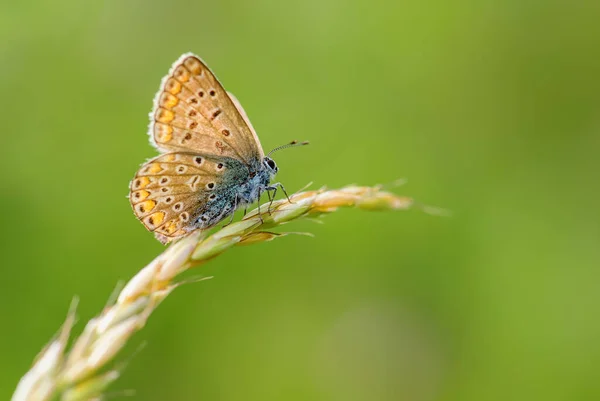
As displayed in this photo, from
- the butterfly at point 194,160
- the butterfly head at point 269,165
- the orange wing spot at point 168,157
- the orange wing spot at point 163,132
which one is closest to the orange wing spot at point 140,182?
the butterfly at point 194,160

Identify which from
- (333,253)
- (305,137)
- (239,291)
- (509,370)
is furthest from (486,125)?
(239,291)

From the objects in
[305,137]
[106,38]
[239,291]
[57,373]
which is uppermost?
[106,38]

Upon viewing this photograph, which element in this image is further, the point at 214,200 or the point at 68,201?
the point at 68,201

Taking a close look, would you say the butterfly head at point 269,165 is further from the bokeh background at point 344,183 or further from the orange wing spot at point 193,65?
the bokeh background at point 344,183

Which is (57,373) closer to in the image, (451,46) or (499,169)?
(499,169)

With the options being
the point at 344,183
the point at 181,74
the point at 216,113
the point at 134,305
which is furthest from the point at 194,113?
the point at 344,183

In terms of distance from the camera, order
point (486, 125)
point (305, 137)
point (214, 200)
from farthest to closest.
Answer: point (486, 125) → point (305, 137) → point (214, 200)

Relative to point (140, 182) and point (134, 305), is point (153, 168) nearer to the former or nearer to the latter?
point (140, 182)
